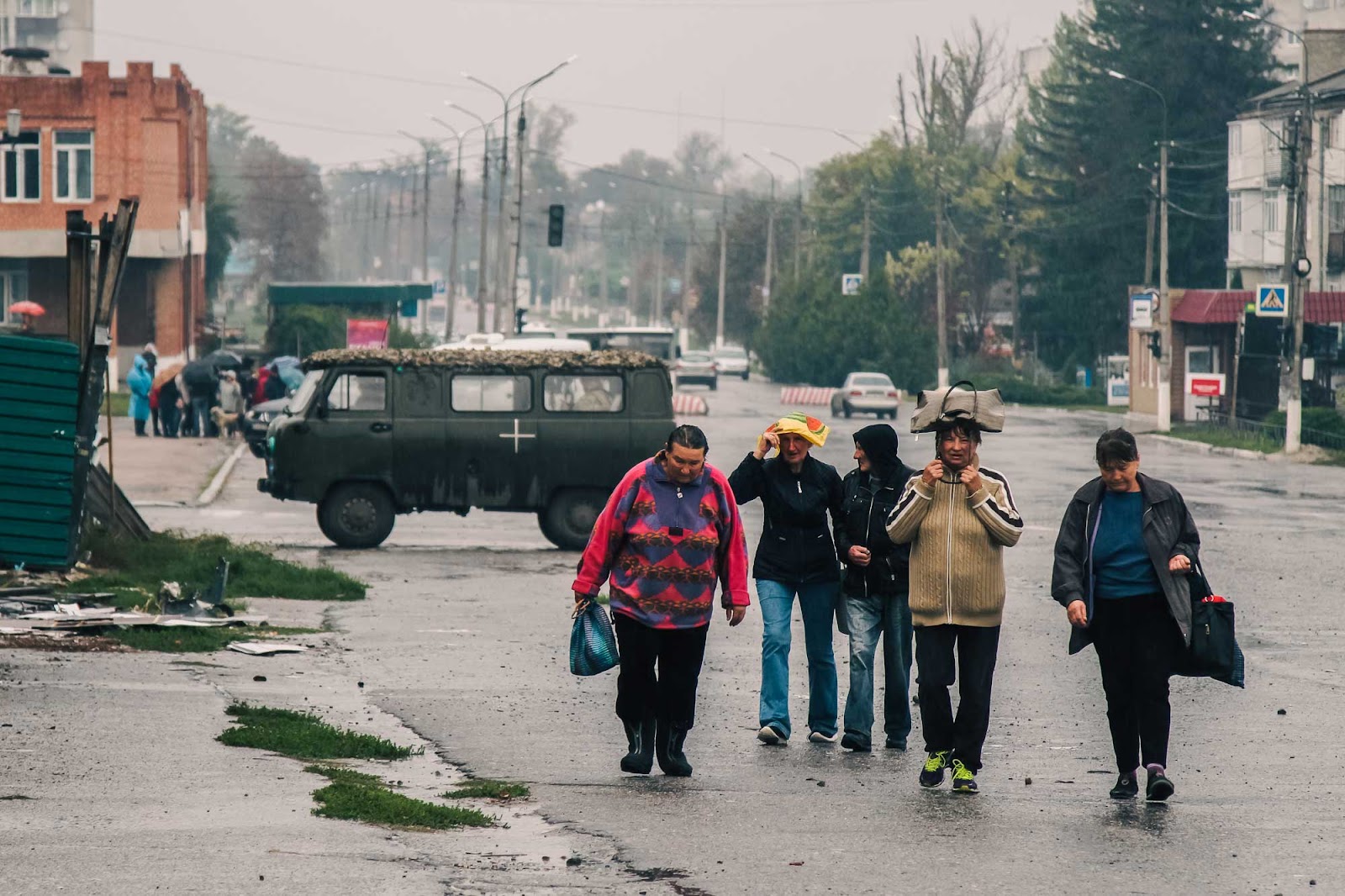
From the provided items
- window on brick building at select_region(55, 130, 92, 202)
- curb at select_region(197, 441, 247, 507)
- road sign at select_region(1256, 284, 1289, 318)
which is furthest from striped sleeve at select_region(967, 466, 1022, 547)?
window on brick building at select_region(55, 130, 92, 202)

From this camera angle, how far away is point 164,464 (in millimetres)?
34594

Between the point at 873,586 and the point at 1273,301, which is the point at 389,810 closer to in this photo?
the point at 873,586

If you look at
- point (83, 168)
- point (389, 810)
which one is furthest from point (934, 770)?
point (83, 168)

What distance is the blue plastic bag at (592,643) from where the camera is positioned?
31.9 feet

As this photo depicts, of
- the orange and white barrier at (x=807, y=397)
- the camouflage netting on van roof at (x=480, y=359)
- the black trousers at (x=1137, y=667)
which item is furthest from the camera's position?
the orange and white barrier at (x=807, y=397)

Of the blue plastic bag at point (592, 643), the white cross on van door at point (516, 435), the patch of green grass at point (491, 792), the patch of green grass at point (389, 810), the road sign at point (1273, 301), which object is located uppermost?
the road sign at point (1273, 301)

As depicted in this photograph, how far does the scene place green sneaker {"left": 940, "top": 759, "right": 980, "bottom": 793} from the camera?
30.5ft

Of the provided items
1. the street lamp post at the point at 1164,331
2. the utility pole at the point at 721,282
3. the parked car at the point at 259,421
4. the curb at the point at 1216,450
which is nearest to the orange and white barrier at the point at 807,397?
the street lamp post at the point at 1164,331

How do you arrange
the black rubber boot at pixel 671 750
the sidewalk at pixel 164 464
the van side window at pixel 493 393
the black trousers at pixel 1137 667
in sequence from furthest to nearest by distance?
the sidewalk at pixel 164 464, the van side window at pixel 493 393, the black rubber boot at pixel 671 750, the black trousers at pixel 1137 667

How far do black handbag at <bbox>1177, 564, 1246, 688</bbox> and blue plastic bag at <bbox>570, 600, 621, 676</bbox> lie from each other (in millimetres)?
2572

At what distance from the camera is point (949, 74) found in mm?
118000

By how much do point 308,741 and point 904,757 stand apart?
2952 millimetres

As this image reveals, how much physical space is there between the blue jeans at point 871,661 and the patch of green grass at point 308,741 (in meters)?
2.25

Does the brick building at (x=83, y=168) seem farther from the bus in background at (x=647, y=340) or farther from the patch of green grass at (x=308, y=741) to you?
the patch of green grass at (x=308, y=741)
